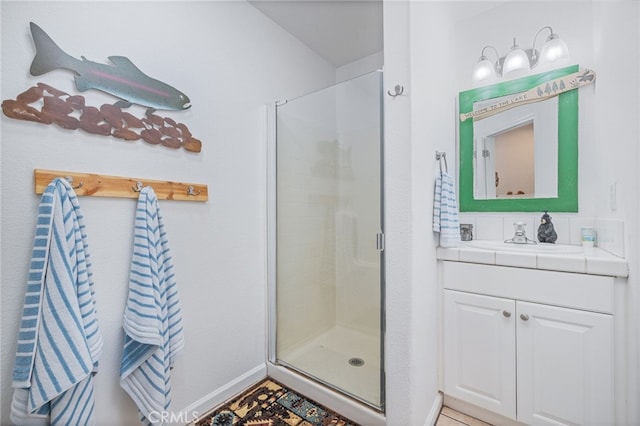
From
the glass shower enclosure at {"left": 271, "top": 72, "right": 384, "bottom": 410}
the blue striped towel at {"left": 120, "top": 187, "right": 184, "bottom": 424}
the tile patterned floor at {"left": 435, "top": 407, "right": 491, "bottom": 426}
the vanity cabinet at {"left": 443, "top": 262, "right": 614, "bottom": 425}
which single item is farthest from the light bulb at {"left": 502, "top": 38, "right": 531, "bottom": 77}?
the blue striped towel at {"left": 120, "top": 187, "right": 184, "bottom": 424}

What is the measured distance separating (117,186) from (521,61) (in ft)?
7.73

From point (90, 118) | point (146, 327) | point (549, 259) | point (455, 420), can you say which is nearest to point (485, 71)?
point (549, 259)

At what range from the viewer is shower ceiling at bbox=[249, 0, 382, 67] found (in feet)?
6.04

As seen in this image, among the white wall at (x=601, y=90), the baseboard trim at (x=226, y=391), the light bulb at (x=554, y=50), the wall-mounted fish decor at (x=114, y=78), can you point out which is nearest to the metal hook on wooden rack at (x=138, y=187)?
the wall-mounted fish decor at (x=114, y=78)

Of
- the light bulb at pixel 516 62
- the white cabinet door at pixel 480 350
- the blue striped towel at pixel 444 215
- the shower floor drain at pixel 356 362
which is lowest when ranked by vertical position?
the shower floor drain at pixel 356 362

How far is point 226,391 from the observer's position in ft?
5.28

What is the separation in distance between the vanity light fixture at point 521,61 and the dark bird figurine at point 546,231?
92cm

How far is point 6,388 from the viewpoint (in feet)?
3.12

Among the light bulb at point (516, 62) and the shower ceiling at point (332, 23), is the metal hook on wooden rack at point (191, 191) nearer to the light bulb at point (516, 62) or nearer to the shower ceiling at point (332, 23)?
the shower ceiling at point (332, 23)

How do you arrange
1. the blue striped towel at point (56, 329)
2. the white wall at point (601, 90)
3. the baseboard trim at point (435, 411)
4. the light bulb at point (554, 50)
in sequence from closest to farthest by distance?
1. the blue striped towel at point (56, 329)
2. the white wall at point (601, 90)
3. the baseboard trim at point (435, 411)
4. the light bulb at point (554, 50)

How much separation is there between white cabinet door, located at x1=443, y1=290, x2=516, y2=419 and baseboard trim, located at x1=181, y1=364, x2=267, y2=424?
1138 millimetres

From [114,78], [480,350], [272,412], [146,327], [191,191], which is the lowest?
[272,412]

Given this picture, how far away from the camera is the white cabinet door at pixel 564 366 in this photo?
111 centimetres

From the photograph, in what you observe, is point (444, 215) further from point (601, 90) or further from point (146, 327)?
point (146, 327)
